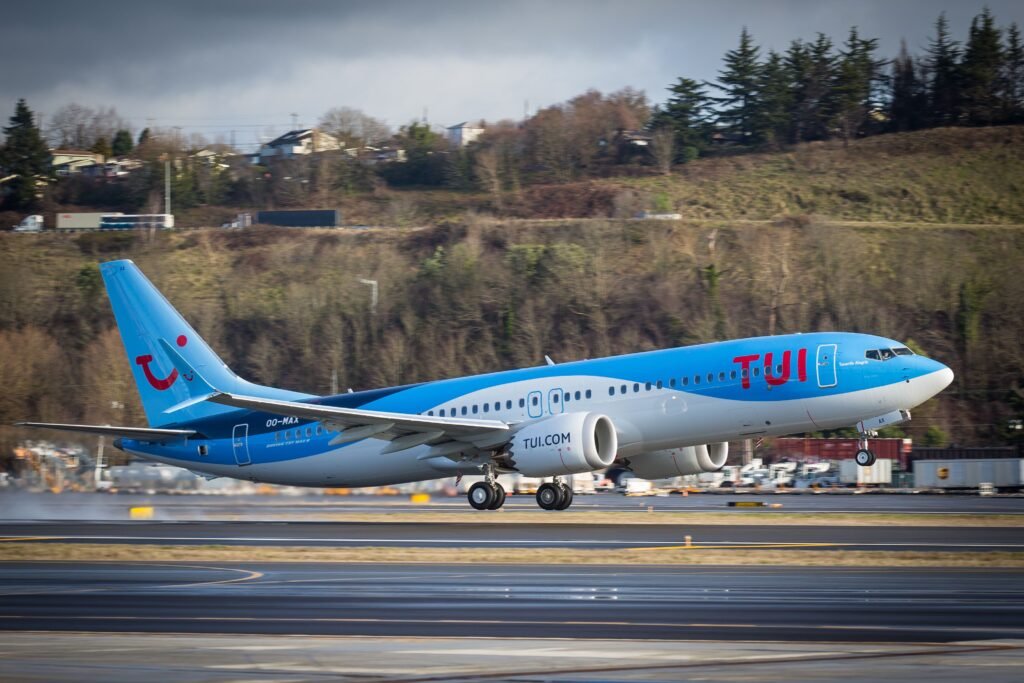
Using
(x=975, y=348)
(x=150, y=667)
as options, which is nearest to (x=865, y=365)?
(x=150, y=667)

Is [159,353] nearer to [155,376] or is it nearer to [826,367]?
[155,376]

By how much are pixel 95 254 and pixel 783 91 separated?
4061 inches

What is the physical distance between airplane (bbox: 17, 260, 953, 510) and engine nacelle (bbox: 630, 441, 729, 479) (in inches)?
1.7

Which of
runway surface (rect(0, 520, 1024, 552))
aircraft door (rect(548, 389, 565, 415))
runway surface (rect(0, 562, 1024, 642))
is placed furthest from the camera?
aircraft door (rect(548, 389, 565, 415))

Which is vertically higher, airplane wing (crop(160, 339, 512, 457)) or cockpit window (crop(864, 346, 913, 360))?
cockpit window (crop(864, 346, 913, 360))

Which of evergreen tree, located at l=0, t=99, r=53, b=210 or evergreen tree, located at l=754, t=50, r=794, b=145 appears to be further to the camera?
evergreen tree, located at l=754, t=50, r=794, b=145

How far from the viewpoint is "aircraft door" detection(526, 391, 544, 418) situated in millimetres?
39688

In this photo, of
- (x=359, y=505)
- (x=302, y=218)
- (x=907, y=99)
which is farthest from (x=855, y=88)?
(x=359, y=505)

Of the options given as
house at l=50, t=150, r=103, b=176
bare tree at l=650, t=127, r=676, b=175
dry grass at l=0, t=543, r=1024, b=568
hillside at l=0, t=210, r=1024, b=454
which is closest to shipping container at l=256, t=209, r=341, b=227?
hillside at l=0, t=210, r=1024, b=454

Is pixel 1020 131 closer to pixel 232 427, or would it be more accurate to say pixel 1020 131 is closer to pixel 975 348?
pixel 975 348

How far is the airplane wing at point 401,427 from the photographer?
3825 cm

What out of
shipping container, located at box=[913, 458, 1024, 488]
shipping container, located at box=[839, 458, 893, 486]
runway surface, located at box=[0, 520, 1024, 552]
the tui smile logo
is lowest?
shipping container, located at box=[839, 458, 893, 486]

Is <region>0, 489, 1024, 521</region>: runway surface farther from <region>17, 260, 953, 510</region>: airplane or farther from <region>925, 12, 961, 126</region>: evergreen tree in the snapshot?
<region>925, 12, 961, 126</region>: evergreen tree

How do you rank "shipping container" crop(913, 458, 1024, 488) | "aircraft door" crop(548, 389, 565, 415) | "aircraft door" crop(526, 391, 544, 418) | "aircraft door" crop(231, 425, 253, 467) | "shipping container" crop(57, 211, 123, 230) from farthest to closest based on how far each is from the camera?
"shipping container" crop(57, 211, 123, 230) < "shipping container" crop(913, 458, 1024, 488) < "aircraft door" crop(231, 425, 253, 467) < "aircraft door" crop(526, 391, 544, 418) < "aircraft door" crop(548, 389, 565, 415)
